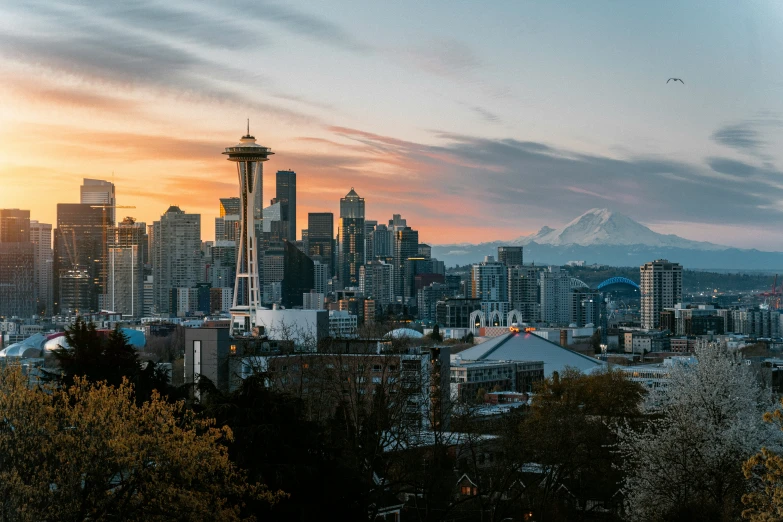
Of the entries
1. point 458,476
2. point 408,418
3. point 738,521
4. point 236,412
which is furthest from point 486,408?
point 236,412

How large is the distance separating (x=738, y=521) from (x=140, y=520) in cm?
569

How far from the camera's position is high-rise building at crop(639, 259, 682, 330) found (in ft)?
290

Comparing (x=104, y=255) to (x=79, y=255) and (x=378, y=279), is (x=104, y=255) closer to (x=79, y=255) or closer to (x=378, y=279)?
(x=79, y=255)

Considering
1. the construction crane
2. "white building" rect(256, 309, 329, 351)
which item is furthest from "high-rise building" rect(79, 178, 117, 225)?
"white building" rect(256, 309, 329, 351)

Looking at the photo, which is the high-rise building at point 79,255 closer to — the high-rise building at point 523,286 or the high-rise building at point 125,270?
the high-rise building at point 125,270

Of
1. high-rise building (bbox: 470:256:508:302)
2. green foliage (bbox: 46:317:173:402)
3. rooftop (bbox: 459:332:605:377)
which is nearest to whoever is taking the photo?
green foliage (bbox: 46:317:173:402)

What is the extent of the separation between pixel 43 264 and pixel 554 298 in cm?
4231

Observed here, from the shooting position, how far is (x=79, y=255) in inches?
3669

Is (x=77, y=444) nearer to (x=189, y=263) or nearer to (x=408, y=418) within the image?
(x=408, y=418)

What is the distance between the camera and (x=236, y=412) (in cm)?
973

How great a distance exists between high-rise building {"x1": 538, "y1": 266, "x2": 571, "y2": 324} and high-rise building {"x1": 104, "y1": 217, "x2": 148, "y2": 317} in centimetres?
3334

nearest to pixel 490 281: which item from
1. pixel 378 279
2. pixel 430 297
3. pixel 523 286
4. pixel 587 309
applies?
pixel 523 286

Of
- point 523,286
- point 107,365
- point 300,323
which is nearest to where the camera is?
point 107,365

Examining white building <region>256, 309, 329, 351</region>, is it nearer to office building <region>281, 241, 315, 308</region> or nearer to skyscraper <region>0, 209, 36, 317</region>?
skyscraper <region>0, 209, 36, 317</region>
